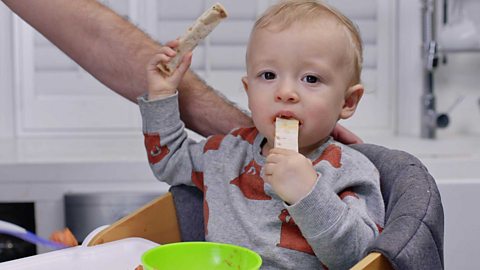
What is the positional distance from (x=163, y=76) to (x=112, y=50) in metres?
0.15

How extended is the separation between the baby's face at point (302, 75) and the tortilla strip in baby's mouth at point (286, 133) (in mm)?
18

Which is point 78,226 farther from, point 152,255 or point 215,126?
point 152,255

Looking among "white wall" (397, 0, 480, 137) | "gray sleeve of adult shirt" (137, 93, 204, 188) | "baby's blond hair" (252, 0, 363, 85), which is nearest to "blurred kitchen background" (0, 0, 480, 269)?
"white wall" (397, 0, 480, 137)

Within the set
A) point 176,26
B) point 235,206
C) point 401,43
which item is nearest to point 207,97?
point 235,206

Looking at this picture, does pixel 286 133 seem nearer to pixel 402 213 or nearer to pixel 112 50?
pixel 402 213

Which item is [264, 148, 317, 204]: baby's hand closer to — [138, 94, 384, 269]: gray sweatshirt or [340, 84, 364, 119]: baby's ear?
[138, 94, 384, 269]: gray sweatshirt

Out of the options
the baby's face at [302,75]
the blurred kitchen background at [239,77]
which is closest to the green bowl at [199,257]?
the baby's face at [302,75]

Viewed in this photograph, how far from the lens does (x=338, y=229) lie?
836mm

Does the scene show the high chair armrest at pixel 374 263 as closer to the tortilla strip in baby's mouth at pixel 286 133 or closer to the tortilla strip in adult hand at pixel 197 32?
the tortilla strip in baby's mouth at pixel 286 133

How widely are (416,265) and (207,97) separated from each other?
562 mm

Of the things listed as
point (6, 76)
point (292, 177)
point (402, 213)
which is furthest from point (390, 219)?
point (6, 76)

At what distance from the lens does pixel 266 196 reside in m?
0.99

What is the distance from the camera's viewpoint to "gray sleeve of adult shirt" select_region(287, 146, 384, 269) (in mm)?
830

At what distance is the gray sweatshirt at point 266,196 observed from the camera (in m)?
0.84
